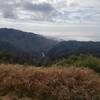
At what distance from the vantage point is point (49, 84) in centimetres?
1231

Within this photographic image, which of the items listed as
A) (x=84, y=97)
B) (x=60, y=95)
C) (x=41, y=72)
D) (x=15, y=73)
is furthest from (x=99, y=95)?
(x=15, y=73)

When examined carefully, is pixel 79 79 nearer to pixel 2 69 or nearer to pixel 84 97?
pixel 84 97

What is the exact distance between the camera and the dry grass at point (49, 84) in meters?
11.8

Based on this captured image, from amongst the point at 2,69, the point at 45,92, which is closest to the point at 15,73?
the point at 2,69

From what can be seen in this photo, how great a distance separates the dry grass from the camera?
38.9 ft

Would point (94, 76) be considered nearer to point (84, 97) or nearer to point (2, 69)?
point (84, 97)

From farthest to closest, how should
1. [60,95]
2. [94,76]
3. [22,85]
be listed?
[94,76] → [22,85] → [60,95]

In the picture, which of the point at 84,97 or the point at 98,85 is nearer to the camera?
the point at 84,97

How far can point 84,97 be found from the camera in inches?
462

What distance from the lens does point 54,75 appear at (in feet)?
42.8

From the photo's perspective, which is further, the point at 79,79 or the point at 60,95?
the point at 79,79

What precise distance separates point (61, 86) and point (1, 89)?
2299 millimetres

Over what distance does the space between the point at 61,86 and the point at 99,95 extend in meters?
1.37

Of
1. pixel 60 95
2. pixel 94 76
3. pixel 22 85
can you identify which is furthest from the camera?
pixel 94 76
